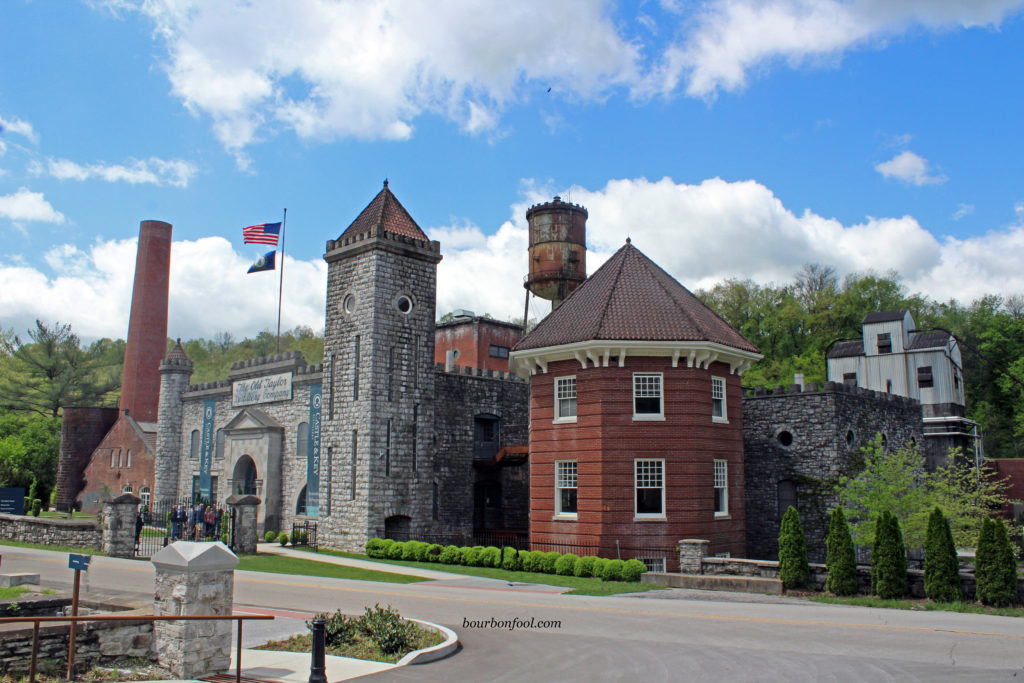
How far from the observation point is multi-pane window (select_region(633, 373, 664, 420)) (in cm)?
2727

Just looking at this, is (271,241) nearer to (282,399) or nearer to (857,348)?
(282,399)

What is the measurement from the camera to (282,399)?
129 ft

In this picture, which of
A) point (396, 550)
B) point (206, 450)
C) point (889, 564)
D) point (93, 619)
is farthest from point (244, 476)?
point (93, 619)

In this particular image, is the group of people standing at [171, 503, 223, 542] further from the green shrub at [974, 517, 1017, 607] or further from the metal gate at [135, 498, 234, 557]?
the green shrub at [974, 517, 1017, 607]

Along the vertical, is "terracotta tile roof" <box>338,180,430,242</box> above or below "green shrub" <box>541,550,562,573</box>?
above

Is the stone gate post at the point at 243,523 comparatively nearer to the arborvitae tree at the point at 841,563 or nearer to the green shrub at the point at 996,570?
the arborvitae tree at the point at 841,563

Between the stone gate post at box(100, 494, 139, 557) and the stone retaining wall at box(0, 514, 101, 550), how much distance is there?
6.58ft

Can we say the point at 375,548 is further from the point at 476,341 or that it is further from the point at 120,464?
the point at 120,464

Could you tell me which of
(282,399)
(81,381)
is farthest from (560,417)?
(81,381)

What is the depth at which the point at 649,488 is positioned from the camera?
26688 millimetres

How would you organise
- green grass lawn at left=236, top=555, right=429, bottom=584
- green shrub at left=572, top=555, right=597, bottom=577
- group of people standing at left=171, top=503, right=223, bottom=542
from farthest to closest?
group of people standing at left=171, top=503, right=223, bottom=542, green shrub at left=572, top=555, right=597, bottom=577, green grass lawn at left=236, top=555, right=429, bottom=584

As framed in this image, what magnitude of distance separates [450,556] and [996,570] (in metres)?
16.7

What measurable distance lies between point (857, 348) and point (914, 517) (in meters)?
21.9

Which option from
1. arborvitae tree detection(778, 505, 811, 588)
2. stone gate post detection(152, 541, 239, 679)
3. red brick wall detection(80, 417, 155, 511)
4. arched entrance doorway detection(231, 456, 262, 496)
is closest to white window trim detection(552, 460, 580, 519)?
arborvitae tree detection(778, 505, 811, 588)
